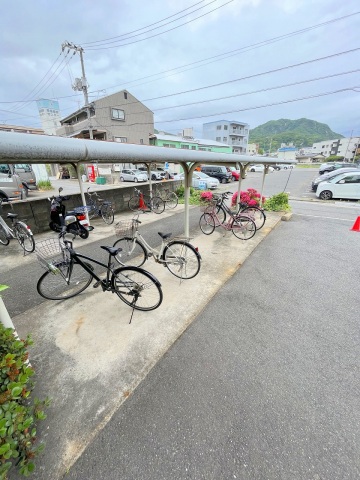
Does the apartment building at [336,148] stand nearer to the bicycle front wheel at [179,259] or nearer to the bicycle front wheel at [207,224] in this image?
the bicycle front wheel at [207,224]

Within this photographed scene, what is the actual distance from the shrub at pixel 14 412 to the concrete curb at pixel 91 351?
0.26 m

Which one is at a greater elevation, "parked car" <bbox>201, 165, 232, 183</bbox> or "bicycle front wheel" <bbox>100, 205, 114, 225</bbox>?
"parked car" <bbox>201, 165, 232, 183</bbox>

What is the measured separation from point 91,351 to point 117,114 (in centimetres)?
2901

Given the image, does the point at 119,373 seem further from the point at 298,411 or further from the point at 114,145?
the point at 114,145

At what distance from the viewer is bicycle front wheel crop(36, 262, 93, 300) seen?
306cm

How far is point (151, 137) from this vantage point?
28.6m

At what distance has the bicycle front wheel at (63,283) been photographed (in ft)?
10.0

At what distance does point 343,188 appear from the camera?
11.1 m

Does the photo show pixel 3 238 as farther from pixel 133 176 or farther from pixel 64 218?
pixel 133 176

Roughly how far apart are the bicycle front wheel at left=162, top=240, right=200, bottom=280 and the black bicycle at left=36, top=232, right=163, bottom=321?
0.78 metres

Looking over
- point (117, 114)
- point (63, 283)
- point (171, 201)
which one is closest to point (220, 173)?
point (171, 201)

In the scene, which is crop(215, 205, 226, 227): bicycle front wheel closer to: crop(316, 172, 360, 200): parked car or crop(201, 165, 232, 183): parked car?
crop(316, 172, 360, 200): parked car

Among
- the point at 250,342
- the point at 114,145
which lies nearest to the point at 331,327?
the point at 250,342

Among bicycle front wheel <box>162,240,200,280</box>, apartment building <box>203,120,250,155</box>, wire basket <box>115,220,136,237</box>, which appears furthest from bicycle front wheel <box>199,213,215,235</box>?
apartment building <box>203,120,250,155</box>
